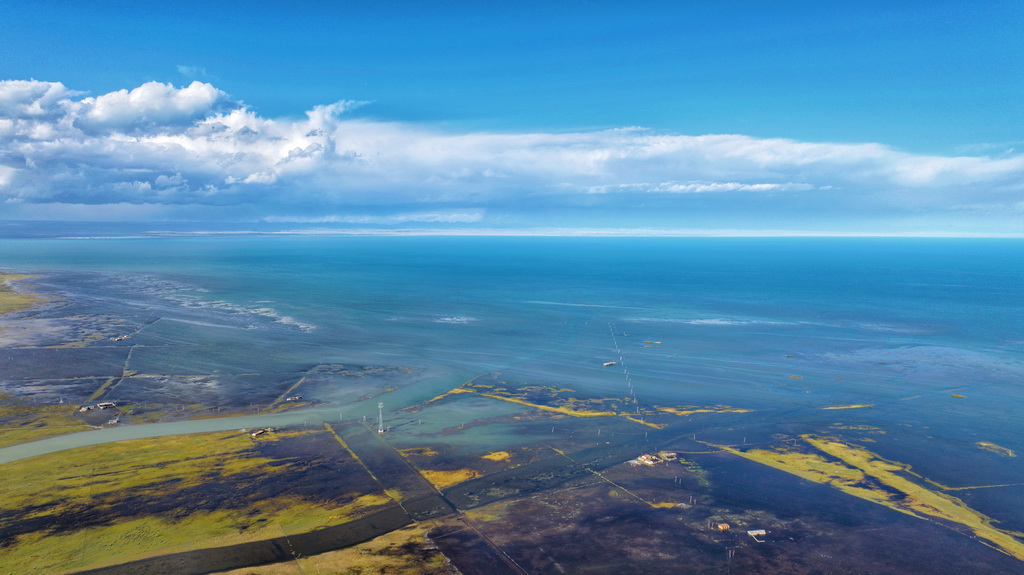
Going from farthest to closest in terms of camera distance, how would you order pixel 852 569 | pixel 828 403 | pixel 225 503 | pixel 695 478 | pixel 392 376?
pixel 392 376 → pixel 828 403 → pixel 695 478 → pixel 225 503 → pixel 852 569

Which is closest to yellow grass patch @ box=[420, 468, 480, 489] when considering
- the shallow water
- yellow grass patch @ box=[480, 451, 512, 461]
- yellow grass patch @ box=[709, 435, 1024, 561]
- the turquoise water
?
yellow grass patch @ box=[480, 451, 512, 461]

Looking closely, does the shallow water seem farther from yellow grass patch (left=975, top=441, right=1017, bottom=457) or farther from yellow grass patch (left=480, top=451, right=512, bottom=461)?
yellow grass patch (left=480, top=451, right=512, bottom=461)

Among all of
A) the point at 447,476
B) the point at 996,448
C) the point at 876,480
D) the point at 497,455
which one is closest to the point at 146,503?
the point at 447,476

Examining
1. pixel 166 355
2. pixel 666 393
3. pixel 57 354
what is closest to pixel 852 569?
pixel 666 393

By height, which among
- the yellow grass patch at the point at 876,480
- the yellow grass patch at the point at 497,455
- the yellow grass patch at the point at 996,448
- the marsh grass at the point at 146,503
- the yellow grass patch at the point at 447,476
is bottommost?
the marsh grass at the point at 146,503

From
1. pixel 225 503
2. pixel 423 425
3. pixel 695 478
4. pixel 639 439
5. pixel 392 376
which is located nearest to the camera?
pixel 225 503

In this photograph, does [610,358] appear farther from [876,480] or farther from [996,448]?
[996,448]

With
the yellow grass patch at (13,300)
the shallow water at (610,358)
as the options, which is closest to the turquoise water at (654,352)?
the shallow water at (610,358)

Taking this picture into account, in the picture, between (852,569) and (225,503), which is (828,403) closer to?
(852,569)

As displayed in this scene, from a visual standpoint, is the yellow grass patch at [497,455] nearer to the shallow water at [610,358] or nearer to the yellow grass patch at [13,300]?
the shallow water at [610,358]

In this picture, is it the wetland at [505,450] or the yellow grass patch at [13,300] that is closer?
the wetland at [505,450]

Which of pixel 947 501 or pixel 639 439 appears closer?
pixel 947 501
